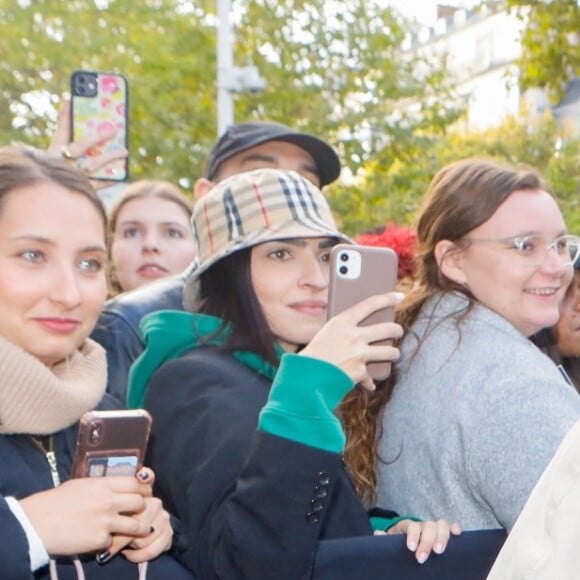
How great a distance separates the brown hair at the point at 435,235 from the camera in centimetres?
282

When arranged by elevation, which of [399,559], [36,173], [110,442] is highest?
[36,173]

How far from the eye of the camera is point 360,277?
2.29 metres

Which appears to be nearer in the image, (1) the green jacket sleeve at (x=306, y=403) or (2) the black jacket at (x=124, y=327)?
(1) the green jacket sleeve at (x=306, y=403)

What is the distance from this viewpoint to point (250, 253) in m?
2.62

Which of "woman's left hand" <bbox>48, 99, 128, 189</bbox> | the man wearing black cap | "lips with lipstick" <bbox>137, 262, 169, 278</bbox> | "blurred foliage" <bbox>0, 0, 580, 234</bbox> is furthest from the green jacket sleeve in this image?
"blurred foliage" <bbox>0, 0, 580, 234</bbox>

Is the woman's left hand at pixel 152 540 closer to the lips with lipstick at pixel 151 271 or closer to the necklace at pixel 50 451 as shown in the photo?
the necklace at pixel 50 451

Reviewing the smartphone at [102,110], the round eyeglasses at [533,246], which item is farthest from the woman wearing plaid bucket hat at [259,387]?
the smartphone at [102,110]

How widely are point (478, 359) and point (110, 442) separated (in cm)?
101

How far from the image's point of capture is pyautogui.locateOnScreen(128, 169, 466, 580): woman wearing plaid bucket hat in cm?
205

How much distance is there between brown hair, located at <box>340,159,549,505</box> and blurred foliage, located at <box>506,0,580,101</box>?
8.21m

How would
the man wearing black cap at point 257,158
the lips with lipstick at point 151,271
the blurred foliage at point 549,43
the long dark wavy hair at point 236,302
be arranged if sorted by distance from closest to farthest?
1. the long dark wavy hair at point 236,302
2. the man wearing black cap at point 257,158
3. the lips with lipstick at point 151,271
4. the blurred foliage at point 549,43

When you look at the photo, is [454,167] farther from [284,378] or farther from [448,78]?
[448,78]

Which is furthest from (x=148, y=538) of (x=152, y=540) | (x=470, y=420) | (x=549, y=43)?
(x=549, y=43)

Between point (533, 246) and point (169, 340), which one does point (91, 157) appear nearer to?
point (169, 340)
